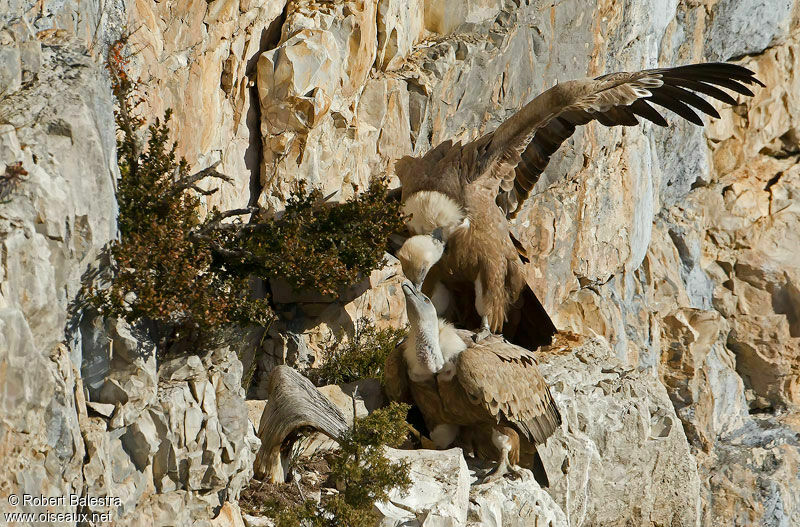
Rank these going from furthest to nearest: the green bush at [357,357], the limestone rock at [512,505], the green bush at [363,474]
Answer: the green bush at [357,357] < the limestone rock at [512,505] < the green bush at [363,474]

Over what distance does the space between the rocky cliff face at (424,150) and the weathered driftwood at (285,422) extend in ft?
1.71

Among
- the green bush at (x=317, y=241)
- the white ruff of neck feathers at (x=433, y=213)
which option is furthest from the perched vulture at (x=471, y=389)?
the green bush at (x=317, y=241)

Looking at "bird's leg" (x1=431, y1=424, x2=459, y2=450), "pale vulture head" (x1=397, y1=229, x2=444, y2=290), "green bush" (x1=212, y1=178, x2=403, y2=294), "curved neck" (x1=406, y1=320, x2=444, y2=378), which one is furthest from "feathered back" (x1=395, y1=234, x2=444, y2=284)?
"bird's leg" (x1=431, y1=424, x2=459, y2=450)

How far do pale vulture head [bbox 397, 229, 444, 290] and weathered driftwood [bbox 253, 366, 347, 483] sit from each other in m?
1.13

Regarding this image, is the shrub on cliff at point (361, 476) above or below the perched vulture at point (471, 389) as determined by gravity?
below

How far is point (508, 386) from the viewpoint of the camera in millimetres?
6844

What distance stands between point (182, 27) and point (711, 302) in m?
10.7

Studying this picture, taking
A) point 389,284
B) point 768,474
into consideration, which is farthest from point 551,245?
point 768,474

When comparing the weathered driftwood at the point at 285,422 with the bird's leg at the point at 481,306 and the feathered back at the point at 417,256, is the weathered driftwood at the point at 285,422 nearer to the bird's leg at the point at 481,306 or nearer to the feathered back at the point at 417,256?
the feathered back at the point at 417,256

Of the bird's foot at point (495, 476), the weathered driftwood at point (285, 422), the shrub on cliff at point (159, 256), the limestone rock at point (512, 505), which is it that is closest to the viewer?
the shrub on cliff at point (159, 256)

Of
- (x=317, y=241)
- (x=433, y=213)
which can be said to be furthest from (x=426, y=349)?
(x=317, y=241)

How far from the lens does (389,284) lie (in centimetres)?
1009

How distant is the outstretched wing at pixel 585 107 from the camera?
795 cm

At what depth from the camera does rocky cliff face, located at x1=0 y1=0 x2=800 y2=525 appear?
17.5ft
